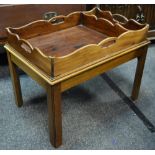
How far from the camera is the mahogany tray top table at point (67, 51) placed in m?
1.02

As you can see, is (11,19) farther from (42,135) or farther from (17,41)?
(42,135)

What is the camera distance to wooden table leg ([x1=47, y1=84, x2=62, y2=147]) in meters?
1.03

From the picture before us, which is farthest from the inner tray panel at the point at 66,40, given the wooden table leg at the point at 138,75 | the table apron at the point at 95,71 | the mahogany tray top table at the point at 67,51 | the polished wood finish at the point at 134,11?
the polished wood finish at the point at 134,11

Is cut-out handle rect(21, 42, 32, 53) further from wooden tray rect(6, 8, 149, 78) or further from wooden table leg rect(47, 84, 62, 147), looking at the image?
wooden table leg rect(47, 84, 62, 147)

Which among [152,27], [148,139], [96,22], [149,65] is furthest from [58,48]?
[152,27]

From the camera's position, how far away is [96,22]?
1.39 m

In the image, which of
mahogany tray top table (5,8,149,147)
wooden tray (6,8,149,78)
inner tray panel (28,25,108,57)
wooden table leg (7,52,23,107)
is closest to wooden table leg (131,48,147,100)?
mahogany tray top table (5,8,149,147)

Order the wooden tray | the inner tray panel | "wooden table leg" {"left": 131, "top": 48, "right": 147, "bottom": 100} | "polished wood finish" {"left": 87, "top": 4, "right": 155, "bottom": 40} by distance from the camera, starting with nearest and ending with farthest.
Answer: the wooden tray → the inner tray panel → "wooden table leg" {"left": 131, "top": 48, "right": 147, "bottom": 100} → "polished wood finish" {"left": 87, "top": 4, "right": 155, "bottom": 40}

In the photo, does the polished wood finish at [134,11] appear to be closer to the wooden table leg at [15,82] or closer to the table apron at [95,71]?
the table apron at [95,71]

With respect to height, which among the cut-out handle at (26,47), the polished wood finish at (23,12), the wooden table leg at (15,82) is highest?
the polished wood finish at (23,12)

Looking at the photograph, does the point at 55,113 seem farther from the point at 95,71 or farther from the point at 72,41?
the point at 72,41

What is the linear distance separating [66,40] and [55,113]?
42 centimetres

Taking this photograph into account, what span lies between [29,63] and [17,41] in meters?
0.12

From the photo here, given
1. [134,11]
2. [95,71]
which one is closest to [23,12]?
[95,71]
